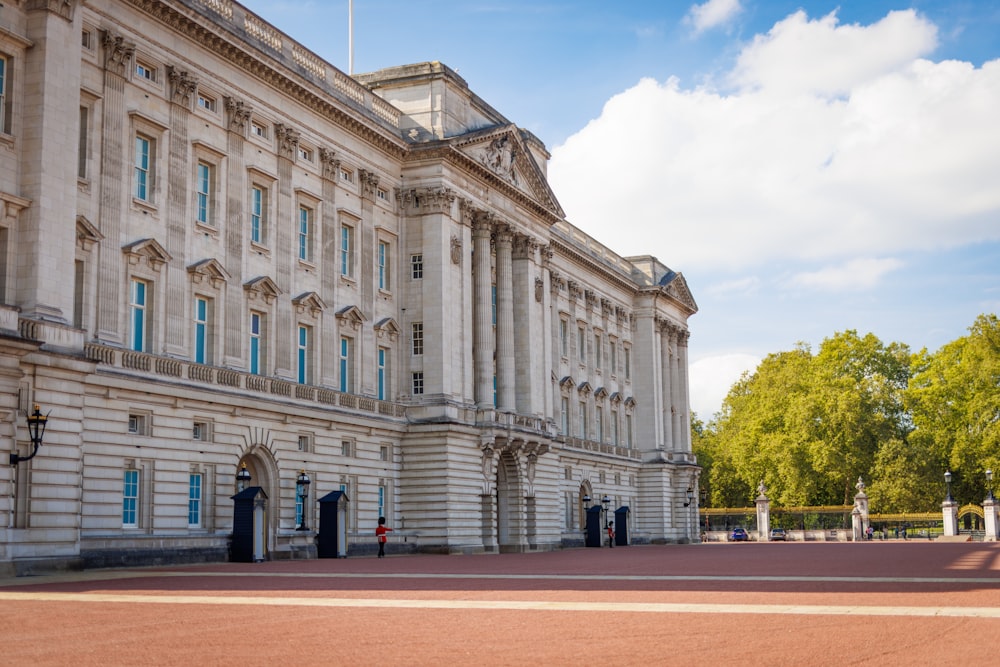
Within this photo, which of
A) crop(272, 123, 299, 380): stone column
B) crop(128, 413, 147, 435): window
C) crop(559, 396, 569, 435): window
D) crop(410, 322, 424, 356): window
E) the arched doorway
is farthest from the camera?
crop(559, 396, 569, 435): window

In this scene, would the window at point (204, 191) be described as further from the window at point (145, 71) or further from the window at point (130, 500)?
the window at point (130, 500)

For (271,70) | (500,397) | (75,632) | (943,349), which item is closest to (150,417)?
(271,70)

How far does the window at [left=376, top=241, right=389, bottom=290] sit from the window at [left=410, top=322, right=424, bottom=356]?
2.38 meters

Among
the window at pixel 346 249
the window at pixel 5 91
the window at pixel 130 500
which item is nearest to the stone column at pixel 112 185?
the window at pixel 130 500

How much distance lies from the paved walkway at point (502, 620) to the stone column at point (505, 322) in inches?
1376

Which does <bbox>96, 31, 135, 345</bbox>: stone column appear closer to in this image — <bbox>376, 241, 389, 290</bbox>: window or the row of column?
<bbox>376, 241, 389, 290</bbox>: window

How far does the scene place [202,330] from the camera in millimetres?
44219

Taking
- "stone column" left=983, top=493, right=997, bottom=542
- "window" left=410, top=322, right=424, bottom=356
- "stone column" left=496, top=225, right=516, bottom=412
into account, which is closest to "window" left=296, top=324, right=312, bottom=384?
"window" left=410, top=322, right=424, bottom=356

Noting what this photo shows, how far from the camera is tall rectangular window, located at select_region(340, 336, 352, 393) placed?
53.6 m

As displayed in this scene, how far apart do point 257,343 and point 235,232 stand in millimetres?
4565

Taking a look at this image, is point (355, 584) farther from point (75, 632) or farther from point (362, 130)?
point (362, 130)

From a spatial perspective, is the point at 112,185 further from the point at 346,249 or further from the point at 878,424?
the point at 878,424

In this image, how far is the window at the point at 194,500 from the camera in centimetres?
4156

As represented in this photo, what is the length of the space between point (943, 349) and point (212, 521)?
85665 mm
